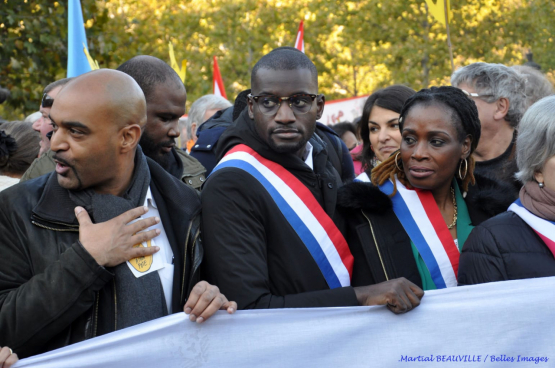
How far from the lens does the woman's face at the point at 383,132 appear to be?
4816 mm

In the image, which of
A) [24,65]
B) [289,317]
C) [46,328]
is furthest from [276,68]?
[24,65]

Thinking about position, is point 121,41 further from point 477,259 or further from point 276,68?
point 477,259

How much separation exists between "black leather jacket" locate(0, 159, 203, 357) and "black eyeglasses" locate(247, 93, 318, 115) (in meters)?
0.80

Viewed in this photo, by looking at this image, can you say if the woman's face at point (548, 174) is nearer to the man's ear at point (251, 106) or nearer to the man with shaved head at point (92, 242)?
the man's ear at point (251, 106)

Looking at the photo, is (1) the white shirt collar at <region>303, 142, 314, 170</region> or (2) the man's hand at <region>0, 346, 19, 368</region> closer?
(2) the man's hand at <region>0, 346, 19, 368</region>

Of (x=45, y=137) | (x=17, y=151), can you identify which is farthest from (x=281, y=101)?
(x=17, y=151)

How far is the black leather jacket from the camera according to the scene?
8.36 feet

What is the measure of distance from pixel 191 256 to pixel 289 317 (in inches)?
18.5

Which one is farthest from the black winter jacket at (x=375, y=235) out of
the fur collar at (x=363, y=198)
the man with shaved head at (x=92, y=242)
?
the man with shaved head at (x=92, y=242)

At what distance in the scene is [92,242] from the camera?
2.64 m

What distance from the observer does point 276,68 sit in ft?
10.8

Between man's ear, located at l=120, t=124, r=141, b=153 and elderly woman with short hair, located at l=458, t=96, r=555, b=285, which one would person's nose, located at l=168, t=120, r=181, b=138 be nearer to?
man's ear, located at l=120, t=124, r=141, b=153

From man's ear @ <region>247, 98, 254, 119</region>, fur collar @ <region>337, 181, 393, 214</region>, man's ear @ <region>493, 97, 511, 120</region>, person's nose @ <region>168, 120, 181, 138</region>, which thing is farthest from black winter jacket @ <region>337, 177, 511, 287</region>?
man's ear @ <region>493, 97, 511, 120</region>

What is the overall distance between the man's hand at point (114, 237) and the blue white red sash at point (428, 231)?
1218 mm
